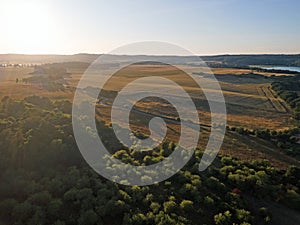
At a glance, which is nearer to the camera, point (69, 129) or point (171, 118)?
point (69, 129)

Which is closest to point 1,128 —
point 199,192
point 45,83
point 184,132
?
point 199,192

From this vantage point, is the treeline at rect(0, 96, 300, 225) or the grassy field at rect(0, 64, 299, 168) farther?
the grassy field at rect(0, 64, 299, 168)

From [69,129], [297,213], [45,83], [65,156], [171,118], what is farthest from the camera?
[45,83]

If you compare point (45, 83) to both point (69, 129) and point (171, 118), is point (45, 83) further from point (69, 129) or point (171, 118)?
point (69, 129)

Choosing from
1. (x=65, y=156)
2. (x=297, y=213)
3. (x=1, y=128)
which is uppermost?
(x=1, y=128)

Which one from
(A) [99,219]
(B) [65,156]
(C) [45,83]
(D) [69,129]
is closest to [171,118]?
(D) [69,129]

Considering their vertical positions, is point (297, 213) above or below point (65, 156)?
below

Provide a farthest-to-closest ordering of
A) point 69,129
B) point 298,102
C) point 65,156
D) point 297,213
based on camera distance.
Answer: point 298,102 → point 69,129 → point 65,156 → point 297,213

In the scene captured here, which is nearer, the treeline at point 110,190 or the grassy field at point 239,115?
the treeline at point 110,190
